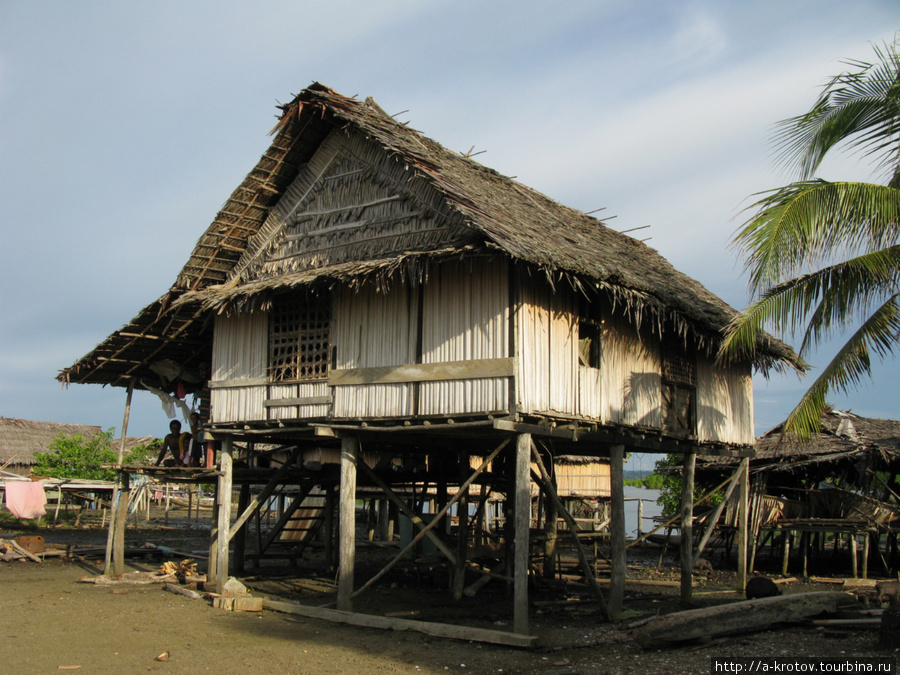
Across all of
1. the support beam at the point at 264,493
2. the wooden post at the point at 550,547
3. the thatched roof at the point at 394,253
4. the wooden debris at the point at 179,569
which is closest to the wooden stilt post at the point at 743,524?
the thatched roof at the point at 394,253

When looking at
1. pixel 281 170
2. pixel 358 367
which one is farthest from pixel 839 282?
pixel 281 170

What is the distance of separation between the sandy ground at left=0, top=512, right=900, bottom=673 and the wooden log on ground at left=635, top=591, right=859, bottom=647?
0.14 metres

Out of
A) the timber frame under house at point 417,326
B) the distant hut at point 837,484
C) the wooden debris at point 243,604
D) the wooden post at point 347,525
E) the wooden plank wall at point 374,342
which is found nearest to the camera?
the timber frame under house at point 417,326

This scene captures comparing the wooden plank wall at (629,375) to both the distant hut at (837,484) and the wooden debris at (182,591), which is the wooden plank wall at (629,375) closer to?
the distant hut at (837,484)

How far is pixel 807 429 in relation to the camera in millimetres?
9367

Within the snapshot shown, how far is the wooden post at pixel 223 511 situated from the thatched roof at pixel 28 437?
26943 mm

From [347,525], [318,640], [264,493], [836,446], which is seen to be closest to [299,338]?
[347,525]

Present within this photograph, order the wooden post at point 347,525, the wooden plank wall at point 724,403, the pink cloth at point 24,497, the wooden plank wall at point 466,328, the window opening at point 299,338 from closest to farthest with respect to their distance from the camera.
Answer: the wooden plank wall at point 466,328, the wooden post at point 347,525, the window opening at point 299,338, the wooden plank wall at point 724,403, the pink cloth at point 24,497

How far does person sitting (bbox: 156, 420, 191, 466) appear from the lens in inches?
573

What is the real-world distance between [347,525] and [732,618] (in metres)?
5.17

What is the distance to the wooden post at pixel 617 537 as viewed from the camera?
1179cm

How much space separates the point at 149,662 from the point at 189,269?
6676 mm

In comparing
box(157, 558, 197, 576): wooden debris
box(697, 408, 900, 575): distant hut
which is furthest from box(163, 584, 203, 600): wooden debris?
box(697, 408, 900, 575): distant hut

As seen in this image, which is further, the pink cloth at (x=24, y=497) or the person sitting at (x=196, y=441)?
the pink cloth at (x=24, y=497)
